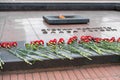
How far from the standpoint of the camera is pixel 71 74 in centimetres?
386

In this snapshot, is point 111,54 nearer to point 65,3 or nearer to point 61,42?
point 61,42

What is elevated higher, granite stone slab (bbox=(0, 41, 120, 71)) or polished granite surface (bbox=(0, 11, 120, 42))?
granite stone slab (bbox=(0, 41, 120, 71))

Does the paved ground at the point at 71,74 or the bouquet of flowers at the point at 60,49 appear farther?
the bouquet of flowers at the point at 60,49

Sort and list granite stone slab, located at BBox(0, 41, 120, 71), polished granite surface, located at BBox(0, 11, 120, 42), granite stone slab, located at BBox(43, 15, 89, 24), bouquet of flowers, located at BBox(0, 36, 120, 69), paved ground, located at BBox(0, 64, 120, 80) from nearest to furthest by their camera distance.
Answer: paved ground, located at BBox(0, 64, 120, 80)
granite stone slab, located at BBox(0, 41, 120, 71)
bouquet of flowers, located at BBox(0, 36, 120, 69)
polished granite surface, located at BBox(0, 11, 120, 42)
granite stone slab, located at BBox(43, 15, 89, 24)

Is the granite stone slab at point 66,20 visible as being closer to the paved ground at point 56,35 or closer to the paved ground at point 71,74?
the paved ground at point 56,35

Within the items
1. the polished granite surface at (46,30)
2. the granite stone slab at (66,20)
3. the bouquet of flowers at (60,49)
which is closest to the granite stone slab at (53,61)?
the bouquet of flowers at (60,49)

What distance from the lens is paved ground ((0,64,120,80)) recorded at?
3.70m

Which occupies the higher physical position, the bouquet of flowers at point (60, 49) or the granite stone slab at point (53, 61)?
the bouquet of flowers at point (60, 49)

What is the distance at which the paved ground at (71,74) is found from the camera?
3.70 meters

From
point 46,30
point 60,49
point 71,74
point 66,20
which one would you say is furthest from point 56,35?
point 71,74

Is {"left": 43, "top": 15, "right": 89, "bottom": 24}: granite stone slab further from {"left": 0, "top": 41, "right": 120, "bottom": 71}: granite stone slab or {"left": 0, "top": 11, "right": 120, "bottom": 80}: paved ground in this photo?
{"left": 0, "top": 41, "right": 120, "bottom": 71}: granite stone slab

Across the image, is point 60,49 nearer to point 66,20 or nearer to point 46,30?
point 46,30

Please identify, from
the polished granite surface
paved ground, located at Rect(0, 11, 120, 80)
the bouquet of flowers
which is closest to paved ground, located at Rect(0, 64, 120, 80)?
paved ground, located at Rect(0, 11, 120, 80)

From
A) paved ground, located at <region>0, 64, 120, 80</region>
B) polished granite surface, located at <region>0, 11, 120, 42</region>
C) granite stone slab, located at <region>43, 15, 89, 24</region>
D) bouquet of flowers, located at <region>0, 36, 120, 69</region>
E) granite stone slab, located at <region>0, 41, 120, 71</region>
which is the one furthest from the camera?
granite stone slab, located at <region>43, 15, 89, 24</region>
